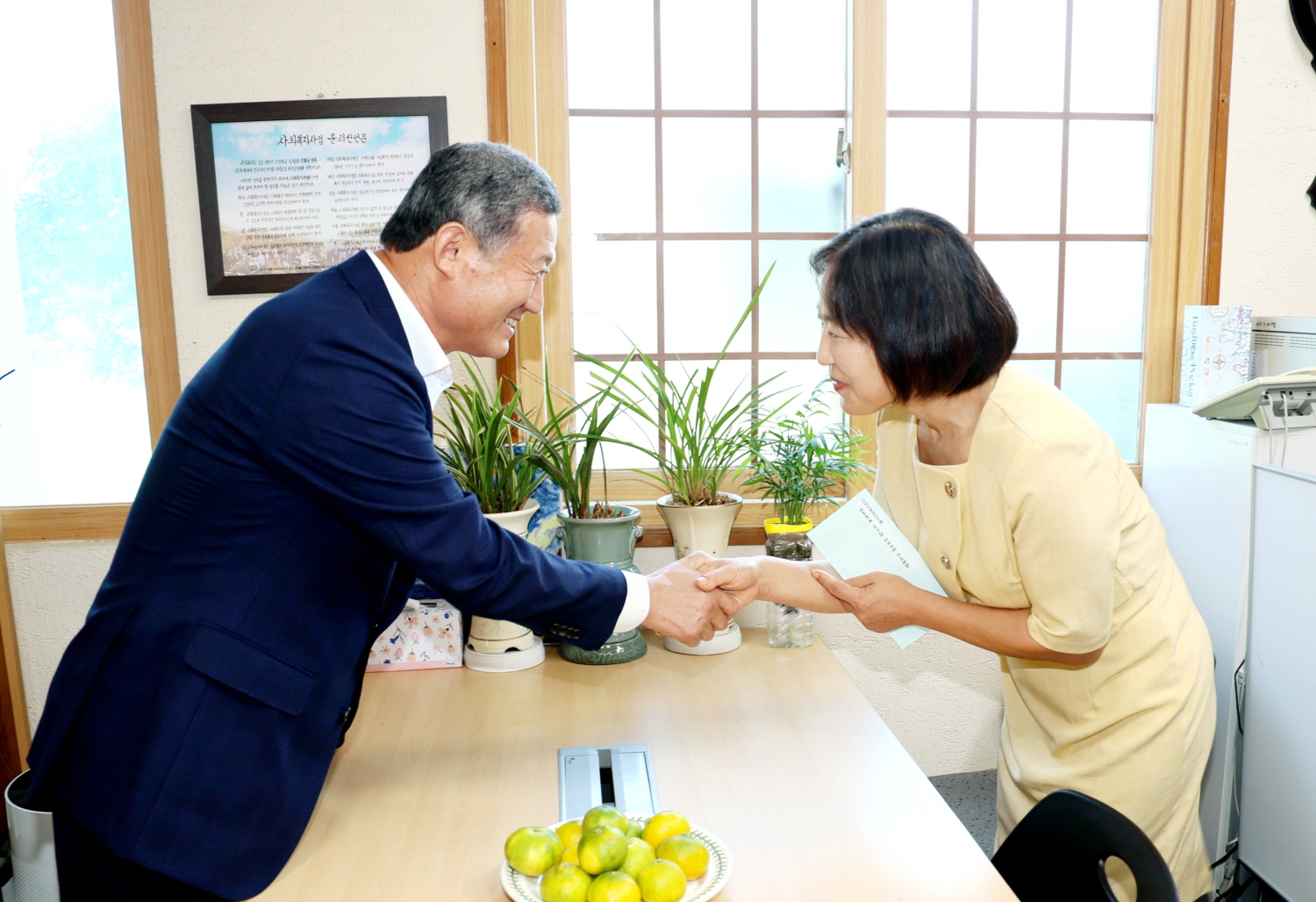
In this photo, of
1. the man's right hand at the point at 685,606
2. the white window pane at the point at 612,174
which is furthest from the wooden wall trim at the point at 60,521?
the man's right hand at the point at 685,606

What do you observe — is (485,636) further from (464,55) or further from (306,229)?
(464,55)

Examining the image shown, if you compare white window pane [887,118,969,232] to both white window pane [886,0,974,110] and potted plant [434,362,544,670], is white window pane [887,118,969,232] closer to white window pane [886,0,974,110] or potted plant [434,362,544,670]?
white window pane [886,0,974,110]

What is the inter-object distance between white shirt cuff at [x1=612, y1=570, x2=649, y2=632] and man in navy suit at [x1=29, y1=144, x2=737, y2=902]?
313mm

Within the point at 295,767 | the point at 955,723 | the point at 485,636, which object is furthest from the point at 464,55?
the point at 955,723

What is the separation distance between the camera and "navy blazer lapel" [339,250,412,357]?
1.30m

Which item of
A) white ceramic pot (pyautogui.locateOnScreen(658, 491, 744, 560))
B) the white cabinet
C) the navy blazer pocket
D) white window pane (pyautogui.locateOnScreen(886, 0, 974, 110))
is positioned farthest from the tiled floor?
the navy blazer pocket

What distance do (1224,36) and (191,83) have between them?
2.67 meters

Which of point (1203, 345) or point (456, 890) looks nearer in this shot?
point (456, 890)

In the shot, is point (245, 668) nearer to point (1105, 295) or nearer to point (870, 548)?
point (870, 548)

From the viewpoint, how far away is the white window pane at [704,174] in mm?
2604

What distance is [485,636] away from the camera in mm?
1949

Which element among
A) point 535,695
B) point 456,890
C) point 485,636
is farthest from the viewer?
point 485,636

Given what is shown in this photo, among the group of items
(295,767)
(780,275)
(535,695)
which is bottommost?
(535,695)

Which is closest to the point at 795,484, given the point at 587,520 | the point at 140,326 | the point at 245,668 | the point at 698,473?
the point at 698,473
